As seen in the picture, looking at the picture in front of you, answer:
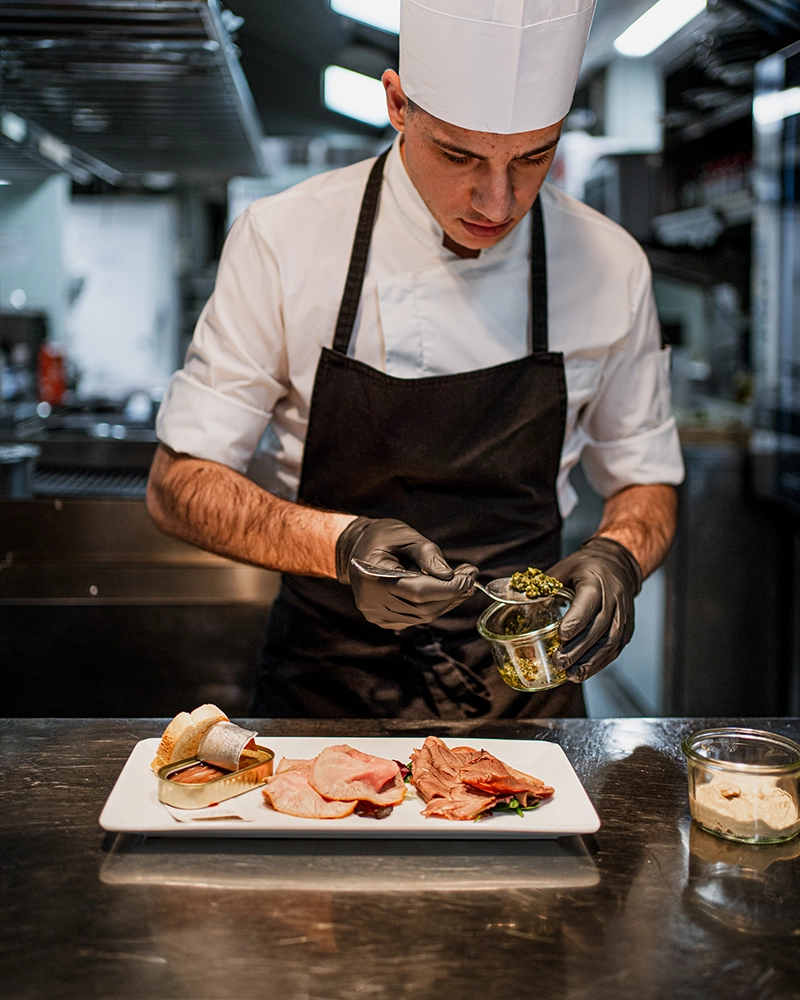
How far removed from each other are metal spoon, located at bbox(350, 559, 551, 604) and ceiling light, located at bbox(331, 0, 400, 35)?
11.9 feet

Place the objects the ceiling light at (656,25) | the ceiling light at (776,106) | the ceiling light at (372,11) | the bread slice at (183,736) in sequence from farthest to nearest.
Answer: the ceiling light at (372,11) → the ceiling light at (656,25) → the ceiling light at (776,106) → the bread slice at (183,736)

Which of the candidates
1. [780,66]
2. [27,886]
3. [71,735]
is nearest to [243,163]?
[780,66]

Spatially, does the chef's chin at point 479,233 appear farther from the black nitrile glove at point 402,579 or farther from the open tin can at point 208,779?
the open tin can at point 208,779

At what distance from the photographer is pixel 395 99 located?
1.59 meters

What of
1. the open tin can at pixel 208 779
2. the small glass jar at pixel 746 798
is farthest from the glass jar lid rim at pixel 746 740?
the open tin can at pixel 208 779

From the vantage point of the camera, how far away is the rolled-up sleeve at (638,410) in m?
1.81

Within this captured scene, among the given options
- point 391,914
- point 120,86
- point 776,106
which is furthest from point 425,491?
point 776,106

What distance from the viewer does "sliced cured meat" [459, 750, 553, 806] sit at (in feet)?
3.59

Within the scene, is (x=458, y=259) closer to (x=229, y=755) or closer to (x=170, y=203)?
(x=229, y=755)

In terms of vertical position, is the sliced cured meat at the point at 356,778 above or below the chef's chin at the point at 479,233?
below

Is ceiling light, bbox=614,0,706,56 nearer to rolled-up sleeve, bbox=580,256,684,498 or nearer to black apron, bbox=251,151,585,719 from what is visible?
rolled-up sleeve, bbox=580,256,684,498

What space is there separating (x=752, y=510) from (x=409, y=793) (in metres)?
2.69

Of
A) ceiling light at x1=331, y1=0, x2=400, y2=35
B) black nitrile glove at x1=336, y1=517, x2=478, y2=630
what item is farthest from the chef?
ceiling light at x1=331, y1=0, x2=400, y2=35

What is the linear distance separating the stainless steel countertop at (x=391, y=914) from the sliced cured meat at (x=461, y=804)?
0.03 metres
